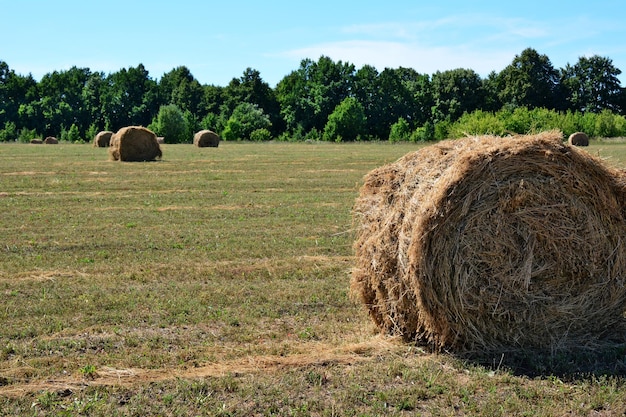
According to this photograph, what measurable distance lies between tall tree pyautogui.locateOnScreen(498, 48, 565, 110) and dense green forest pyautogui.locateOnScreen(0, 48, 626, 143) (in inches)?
5.6

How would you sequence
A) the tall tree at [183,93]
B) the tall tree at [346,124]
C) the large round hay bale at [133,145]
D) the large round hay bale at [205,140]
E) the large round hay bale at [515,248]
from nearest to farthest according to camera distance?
the large round hay bale at [515,248]
the large round hay bale at [133,145]
the large round hay bale at [205,140]
the tall tree at [346,124]
the tall tree at [183,93]

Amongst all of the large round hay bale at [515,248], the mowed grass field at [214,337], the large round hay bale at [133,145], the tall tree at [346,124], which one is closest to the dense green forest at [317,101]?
the tall tree at [346,124]

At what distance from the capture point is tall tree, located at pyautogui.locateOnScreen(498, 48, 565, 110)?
93.1 m

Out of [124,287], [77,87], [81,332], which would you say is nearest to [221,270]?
[124,287]

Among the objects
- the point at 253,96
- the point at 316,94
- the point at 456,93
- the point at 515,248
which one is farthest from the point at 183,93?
the point at 515,248

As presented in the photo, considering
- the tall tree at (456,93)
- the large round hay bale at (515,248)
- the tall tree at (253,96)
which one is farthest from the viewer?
the tall tree at (253,96)

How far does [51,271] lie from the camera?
33.1 feet

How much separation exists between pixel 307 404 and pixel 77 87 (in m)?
110

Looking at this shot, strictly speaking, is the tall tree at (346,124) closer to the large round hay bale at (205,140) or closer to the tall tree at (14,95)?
the large round hay bale at (205,140)

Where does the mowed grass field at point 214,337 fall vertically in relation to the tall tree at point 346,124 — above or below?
below

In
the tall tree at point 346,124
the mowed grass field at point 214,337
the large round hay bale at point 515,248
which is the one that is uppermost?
the tall tree at point 346,124

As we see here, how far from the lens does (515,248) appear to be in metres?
6.66

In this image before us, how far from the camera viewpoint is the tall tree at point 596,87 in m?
95.2

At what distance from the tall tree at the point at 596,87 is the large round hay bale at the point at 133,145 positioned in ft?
246
